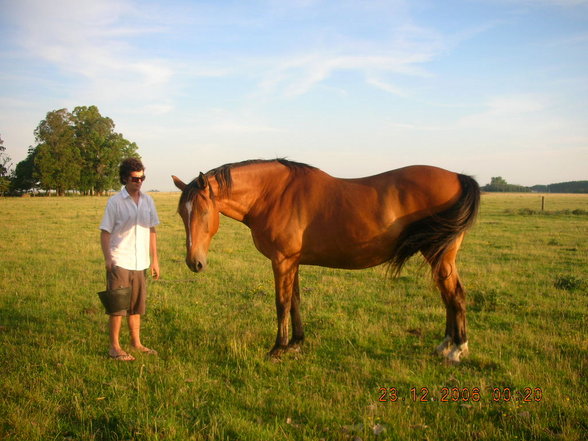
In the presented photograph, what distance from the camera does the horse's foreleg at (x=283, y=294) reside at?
459 cm

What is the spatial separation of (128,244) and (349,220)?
278cm

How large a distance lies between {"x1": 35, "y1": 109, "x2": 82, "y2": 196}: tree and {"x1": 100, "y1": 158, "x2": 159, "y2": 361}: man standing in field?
63.0 m

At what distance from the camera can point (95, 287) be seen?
26.3 ft

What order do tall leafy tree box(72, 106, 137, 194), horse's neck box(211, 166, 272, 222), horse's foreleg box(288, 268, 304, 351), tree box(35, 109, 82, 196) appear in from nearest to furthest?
horse's neck box(211, 166, 272, 222) < horse's foreleg box(288, 268, 304, 351) < tree box(35, 109, 82, 196) < tall leafy tree box(72, 106, 137, 194)

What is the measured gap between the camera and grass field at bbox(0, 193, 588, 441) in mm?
3123

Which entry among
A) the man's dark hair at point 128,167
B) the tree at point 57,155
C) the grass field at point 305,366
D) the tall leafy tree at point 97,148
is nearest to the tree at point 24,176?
the tree at point 57,155

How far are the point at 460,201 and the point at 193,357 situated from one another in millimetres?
3764

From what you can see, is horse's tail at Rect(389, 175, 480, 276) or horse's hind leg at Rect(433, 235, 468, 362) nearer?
horse's tail at Rect(389, 175, 480, 276)

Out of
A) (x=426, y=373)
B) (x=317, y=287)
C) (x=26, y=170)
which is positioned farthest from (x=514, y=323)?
(x=26, y=170)

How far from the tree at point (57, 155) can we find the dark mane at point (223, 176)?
209ft

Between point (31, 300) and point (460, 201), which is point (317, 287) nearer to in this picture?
point (460, 201)

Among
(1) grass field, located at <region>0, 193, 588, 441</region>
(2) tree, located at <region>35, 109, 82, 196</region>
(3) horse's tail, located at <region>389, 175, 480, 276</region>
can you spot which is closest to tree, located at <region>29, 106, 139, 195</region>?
(2) tree, located at <region>35, 109, 82, 196</region>

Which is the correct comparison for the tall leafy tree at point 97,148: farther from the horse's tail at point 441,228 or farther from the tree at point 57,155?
the horse's tail at point 441,228

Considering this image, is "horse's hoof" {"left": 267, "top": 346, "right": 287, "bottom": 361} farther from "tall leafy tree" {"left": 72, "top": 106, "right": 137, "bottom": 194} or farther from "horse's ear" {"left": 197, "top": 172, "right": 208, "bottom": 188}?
"tall leafy tree" {"left": 72, "top": 106, "right": 137, "bottom": 194}
